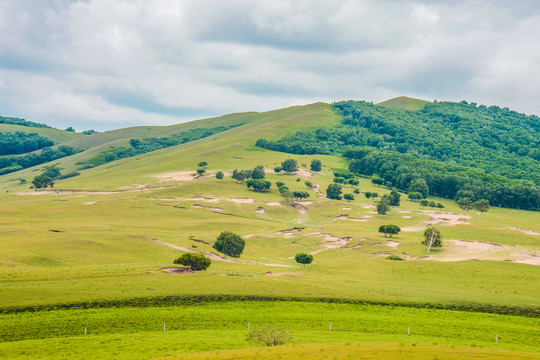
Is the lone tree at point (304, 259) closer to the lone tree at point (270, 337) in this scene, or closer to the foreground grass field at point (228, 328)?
the foreground grass field at point (228, 328)

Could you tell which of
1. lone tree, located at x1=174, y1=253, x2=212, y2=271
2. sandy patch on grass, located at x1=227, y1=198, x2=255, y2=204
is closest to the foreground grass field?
lone tree, located at x1=174, y1=253, x2=212, y2=271

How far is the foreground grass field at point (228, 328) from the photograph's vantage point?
4716 centimetres

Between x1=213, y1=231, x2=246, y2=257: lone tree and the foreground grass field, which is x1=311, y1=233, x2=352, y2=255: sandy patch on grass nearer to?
x1=213, y1=231, x2=246, y2=257: lone tree

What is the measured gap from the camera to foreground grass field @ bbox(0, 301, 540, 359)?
4716 cm

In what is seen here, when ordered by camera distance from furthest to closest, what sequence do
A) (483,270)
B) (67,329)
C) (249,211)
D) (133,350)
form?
(249,211)
(483,270)
(67,329)
(133,350)

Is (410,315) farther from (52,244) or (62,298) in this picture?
(52,244)

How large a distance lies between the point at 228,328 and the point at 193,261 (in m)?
32.7

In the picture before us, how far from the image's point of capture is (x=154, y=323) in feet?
184

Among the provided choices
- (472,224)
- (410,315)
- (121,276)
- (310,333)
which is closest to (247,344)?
(310,333)

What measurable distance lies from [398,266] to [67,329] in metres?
71.1

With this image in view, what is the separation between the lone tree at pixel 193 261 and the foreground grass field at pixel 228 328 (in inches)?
890

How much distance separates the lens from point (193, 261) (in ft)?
284

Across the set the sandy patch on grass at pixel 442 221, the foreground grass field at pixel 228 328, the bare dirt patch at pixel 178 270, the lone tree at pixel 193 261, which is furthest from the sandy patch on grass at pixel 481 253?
the bare dirt patch at pixel 178 270

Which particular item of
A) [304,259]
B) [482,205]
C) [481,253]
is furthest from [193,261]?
[482,205]
